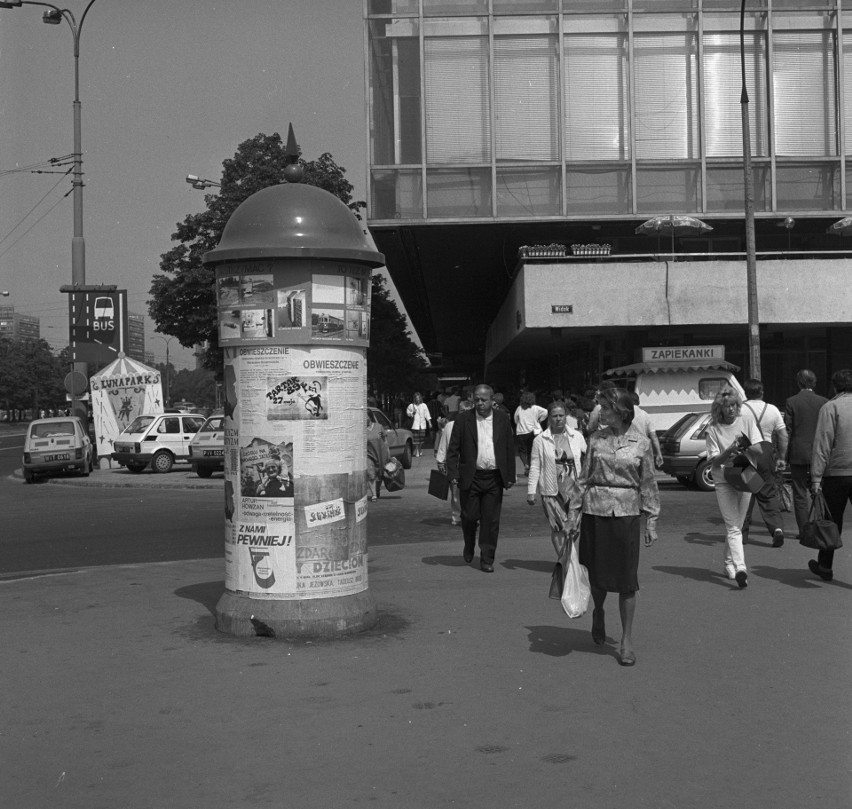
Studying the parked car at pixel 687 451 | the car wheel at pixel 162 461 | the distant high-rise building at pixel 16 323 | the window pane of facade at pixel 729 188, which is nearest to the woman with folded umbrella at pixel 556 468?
the parked car at pixel 687 451

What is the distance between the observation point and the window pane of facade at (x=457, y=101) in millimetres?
29656

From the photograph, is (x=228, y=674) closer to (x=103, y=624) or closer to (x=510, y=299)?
(x=103, y=624)

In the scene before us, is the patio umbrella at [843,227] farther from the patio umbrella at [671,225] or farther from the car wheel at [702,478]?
the car wheel at [702,478]

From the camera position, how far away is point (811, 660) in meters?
6.61

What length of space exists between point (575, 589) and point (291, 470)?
2.01 m

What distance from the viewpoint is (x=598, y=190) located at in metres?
30.0

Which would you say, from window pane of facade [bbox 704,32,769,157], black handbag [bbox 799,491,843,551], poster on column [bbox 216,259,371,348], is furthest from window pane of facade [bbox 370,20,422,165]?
poster on column [bbox 216,259,371,348]

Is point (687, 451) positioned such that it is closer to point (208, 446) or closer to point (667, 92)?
point (208, 446)

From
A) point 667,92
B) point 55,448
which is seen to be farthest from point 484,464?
point 667,92

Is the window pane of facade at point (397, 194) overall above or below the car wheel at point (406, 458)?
above

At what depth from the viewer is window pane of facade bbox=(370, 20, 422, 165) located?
96.9 feet

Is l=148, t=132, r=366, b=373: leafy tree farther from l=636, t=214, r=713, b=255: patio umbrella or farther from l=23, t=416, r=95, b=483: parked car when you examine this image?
l=636, t=214, r=713, b=255: patio umbrella

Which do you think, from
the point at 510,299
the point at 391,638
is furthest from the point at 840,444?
the point at 510,299

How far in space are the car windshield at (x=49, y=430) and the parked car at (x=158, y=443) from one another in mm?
1430
